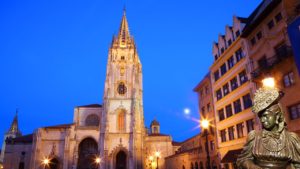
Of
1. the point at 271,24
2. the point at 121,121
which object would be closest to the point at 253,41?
the point at 271,24

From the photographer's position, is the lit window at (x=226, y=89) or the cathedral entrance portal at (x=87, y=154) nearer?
the lit window at (x=226, y=89)

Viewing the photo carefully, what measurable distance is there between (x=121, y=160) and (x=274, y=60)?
139 ft

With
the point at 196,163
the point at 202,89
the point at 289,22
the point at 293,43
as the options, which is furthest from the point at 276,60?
the point at 196,163

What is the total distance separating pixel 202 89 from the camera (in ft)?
116

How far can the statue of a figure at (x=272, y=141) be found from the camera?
10.7 feet

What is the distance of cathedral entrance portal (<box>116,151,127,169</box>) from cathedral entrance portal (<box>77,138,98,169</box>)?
6019 mm

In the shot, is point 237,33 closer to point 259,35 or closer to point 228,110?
point 259,35

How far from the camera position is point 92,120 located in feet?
198

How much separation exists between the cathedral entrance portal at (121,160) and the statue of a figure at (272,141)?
51.4 metres

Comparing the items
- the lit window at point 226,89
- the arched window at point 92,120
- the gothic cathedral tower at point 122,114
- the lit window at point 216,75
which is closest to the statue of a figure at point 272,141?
the lit window at point 226,89

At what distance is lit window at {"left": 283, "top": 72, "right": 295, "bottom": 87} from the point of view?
17641 mm

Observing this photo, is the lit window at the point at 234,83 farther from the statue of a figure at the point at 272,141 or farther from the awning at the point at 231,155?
the statue of a figure at the point at 272,141

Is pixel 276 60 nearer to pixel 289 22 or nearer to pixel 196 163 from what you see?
pixel 289 22

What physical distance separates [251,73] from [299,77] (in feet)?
14.6
